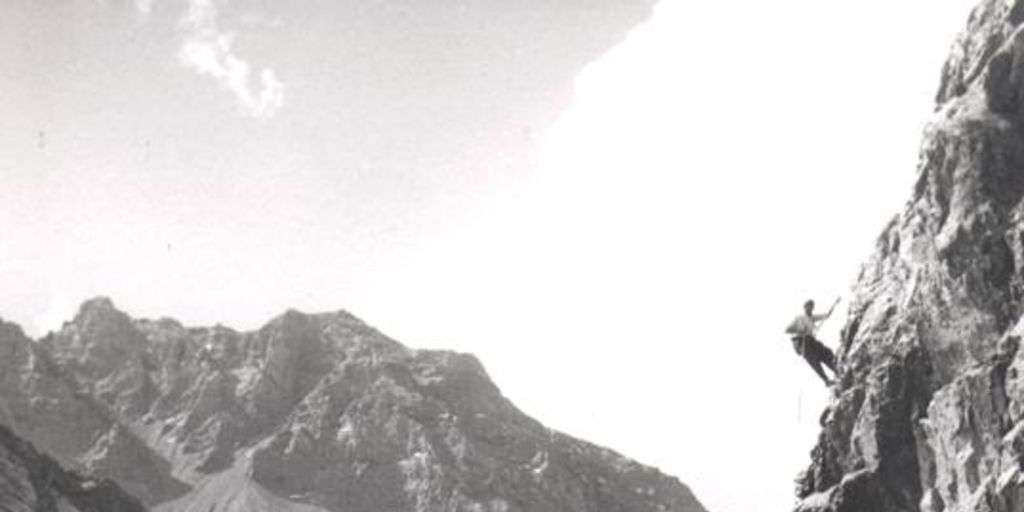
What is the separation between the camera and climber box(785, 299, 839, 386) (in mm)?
40219

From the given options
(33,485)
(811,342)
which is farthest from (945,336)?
(33,485)

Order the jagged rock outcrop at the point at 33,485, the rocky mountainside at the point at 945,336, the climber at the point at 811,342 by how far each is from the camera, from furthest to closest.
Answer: the jagged rock outcrop at the point at 33,485
the climber at the point at 811,342
the rocky mountainside at the point at 945,336

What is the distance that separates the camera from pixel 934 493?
37.9 m

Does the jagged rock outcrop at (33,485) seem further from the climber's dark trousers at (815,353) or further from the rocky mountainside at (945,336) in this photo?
the rocky mountainside at (945,336)

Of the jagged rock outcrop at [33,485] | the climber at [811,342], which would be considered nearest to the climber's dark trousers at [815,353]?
the climber at [811,342]

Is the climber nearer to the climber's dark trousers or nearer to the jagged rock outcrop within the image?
the climber's dark trousers

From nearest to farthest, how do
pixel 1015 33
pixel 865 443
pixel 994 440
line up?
pixel 994 440 < pixel 865 443 < pixel 1015 33

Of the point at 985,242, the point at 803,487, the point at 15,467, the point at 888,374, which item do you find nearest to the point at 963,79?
the point at 985,242

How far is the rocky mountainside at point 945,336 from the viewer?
36469 mm

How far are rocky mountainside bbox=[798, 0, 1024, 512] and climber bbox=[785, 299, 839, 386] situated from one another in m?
0.82

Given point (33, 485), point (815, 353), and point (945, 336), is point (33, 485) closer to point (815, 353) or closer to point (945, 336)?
point (815, 353)

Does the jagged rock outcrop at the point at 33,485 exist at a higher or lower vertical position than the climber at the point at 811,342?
higher

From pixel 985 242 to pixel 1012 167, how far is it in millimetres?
3774

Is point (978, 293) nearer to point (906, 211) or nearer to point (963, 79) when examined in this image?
point (906, 211)
